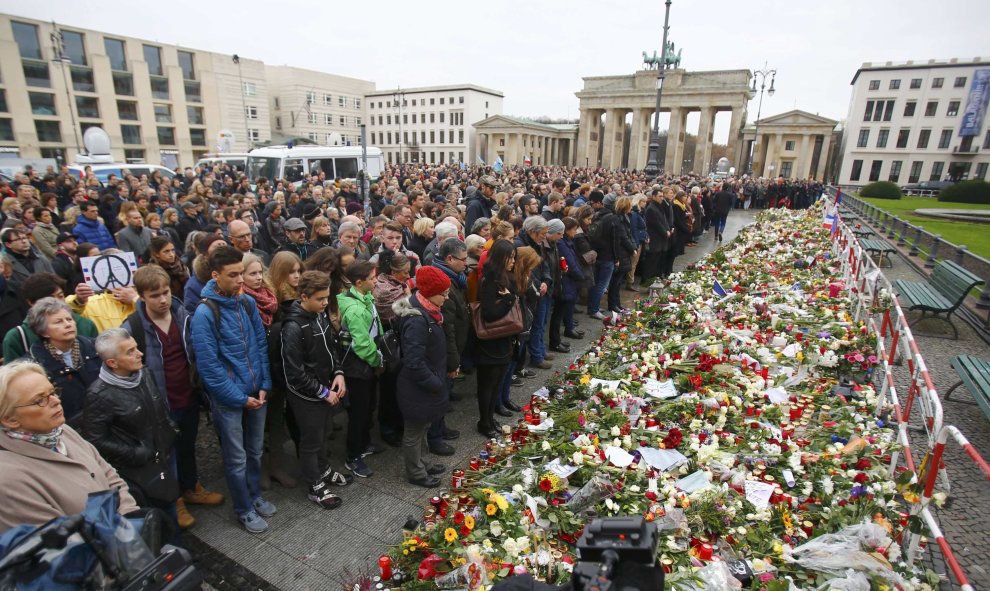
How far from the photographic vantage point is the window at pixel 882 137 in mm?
61562

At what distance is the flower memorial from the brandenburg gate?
59.2 metres

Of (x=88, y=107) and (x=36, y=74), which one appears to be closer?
(x=36, y=74)

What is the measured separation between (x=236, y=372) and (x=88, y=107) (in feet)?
189

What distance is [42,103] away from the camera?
140 ft

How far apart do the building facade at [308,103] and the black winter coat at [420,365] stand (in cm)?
7003

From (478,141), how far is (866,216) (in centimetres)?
6858

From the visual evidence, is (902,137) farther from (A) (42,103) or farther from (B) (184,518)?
(A) (42,103)

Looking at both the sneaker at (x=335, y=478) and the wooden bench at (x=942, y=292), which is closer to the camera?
the sneaker at (x=335, y=478)

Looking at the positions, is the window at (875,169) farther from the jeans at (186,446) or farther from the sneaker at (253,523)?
the jeans at (186,446)

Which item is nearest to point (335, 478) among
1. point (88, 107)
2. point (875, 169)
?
point (88, 107)

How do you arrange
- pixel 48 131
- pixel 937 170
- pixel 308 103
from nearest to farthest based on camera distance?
pixel 48 131
pixel 937 170
pixel 308 103

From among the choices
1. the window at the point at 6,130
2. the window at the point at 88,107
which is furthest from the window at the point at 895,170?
the window at the point at 6,130

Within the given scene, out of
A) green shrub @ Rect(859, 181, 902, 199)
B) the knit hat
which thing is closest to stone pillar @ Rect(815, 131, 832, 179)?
green shrub @ Rect(859, 181, 902, 199)

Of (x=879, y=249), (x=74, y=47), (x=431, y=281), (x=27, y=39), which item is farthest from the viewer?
(x=74, y=47)
